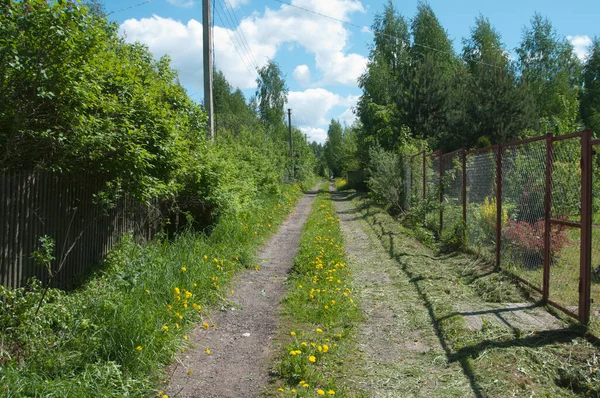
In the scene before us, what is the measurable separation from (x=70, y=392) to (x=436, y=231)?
9.23 m

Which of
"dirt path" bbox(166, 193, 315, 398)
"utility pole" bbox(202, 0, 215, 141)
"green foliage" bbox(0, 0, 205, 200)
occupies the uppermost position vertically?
"utility pole" bbox(202, 0, 215, 141)

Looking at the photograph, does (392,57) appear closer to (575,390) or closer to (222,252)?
(222,252)

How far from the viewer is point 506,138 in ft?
92.8

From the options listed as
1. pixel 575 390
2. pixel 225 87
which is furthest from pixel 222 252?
pixel 225 87

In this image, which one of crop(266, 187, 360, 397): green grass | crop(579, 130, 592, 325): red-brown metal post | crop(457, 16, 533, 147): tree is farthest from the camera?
crop(457, 16, 533, 147): tree

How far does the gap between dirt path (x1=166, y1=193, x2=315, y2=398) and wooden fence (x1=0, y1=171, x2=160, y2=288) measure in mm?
1572

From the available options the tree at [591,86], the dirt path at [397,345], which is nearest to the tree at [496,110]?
the tree at [591,86]

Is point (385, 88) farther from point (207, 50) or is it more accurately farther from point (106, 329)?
point (106, 329)

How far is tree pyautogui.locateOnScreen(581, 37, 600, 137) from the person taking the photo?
39469mm

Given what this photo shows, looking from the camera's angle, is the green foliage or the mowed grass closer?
A: the mowed grass

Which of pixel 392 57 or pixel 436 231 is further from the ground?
pixel 392 57

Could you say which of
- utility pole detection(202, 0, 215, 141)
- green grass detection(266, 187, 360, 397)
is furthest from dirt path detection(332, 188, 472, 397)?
utility pole detection(202, 0, 215, 141)

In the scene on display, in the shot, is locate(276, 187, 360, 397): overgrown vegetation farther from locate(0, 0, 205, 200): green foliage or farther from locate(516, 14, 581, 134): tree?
locate(516, 14, 581, 134): tree

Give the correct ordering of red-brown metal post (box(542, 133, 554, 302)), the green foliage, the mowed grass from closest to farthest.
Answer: the mowed grass → the green foliage → red-brown metal post (box(542, 133, 554, 302))
